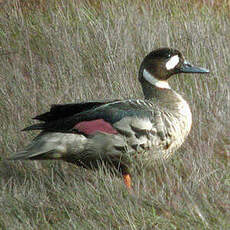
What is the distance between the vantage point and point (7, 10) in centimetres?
711

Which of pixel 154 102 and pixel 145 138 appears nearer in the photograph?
pixel 145 138

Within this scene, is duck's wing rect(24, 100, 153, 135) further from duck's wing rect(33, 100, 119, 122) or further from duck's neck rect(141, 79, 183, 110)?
duck's neck rect(141, 79, 183, 110)

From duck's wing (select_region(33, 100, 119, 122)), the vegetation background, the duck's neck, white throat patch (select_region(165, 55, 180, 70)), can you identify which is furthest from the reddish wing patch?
white throat patch (select_region(165, 55, 180, 70))

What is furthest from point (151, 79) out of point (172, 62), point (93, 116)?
point (93, 116)

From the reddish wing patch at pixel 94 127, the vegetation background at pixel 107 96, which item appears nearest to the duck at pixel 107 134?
the reddish wing patch at pixel 94 127

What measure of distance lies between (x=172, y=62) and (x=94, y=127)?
3.35 ft

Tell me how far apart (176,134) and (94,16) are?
3154 mm

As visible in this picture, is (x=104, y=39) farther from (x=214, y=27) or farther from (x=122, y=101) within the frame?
(x=122, y=101)

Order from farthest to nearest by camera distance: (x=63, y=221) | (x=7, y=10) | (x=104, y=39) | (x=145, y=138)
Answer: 1. (x=7, y=10)
2. (x=104, y=39)
3. (x=145, y=138)
4. (x=63, y=221)

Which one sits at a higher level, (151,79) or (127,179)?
(151,79)

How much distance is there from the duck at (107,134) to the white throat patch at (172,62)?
19.2 inches

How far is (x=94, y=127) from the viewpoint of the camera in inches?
155

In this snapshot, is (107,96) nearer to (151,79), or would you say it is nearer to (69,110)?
(151,79)

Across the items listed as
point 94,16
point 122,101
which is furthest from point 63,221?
point 94,16
